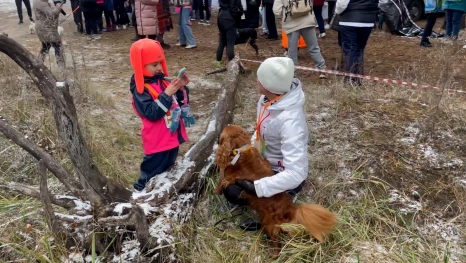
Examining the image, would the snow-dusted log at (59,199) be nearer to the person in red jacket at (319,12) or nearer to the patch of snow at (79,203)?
the patch of snow at (79,203)

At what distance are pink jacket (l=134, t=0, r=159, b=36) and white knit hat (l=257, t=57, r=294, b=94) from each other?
6003 millimetres

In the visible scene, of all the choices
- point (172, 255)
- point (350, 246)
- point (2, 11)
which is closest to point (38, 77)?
point (172, 255)

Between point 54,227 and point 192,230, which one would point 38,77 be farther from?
point 192,230

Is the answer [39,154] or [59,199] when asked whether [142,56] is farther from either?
[59,199]

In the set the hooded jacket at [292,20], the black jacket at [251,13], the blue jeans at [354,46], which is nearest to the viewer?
the blue jeans at [354,46]

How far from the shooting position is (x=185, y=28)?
873cm

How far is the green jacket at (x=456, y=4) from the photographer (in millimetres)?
7770

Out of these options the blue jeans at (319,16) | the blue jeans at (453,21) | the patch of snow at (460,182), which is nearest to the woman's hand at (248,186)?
the patch of snow at (460,182)

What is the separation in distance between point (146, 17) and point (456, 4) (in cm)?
627

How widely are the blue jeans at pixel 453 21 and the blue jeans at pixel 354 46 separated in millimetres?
3875

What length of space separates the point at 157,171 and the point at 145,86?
0.73 metres

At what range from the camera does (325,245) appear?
7.89 feet

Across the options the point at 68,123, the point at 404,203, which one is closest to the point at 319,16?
the point at 404,203

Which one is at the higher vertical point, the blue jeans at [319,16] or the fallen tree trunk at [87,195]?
the blue jeans at [319,16]
